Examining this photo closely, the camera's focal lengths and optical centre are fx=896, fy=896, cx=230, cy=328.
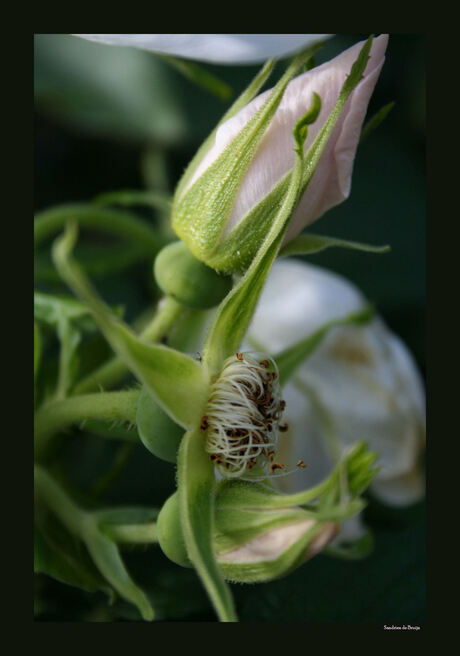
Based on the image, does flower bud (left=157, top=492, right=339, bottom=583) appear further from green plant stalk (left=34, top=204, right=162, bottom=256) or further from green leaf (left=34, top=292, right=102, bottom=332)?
green plant stalk (left=34, top=204, right=162, bottom=256)

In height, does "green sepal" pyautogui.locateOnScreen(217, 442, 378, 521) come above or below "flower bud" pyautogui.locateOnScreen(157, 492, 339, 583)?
above

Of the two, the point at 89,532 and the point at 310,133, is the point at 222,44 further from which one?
the point at 89,532

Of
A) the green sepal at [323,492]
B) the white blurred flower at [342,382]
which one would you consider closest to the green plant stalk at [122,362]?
the green sepal at [323,492]

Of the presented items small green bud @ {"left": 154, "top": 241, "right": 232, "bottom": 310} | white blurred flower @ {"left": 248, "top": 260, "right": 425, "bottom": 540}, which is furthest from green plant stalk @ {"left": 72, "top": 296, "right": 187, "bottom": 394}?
white blurred flower @ {"left": 248, "top": 260, "right": 425, "bottom": 540}


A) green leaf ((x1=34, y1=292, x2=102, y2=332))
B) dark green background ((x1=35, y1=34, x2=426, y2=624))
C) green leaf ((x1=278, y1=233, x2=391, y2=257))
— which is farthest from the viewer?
A: dark green background ((x1=35, y1=34, x2=426, y2=624))

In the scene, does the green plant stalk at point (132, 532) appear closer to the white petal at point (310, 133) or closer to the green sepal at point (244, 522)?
the green sepal at point (244, 522)

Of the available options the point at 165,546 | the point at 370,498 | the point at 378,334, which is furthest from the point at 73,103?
the point at 165,546

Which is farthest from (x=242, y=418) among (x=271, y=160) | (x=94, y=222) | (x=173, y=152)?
(x=173, y=152)
